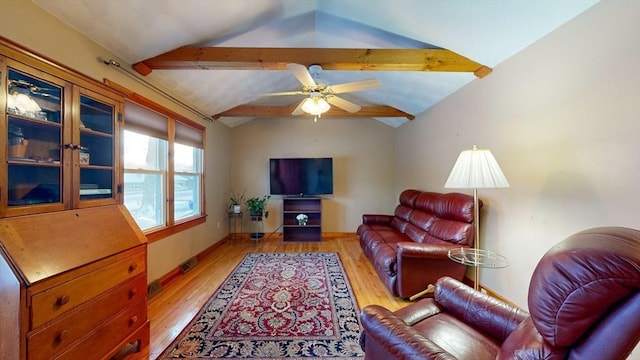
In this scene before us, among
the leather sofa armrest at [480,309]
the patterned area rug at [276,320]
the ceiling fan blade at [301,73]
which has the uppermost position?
the ceiling fan blade at [301,73]

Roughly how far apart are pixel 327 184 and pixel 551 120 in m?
Answer: 3.88

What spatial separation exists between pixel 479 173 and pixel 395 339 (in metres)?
1.50

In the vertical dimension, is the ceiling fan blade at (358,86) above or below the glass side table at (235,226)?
above

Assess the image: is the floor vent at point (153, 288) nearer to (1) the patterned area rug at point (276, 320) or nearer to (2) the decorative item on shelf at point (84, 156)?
(1) the patterned area rug at point (276, 320)

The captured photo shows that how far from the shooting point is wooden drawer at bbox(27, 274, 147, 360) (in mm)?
1283

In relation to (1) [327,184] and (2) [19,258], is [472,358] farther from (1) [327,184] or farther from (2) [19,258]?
(1) [327,184]

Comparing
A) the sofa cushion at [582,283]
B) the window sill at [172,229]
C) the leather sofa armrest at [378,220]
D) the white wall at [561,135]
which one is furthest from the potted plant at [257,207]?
the sofa cushion at [582,283]

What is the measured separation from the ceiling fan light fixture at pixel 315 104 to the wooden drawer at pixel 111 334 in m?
2.42

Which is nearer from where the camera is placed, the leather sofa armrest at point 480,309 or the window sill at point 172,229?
the leather sofa armrest at point 480,309

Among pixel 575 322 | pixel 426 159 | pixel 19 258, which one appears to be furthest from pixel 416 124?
pixel 19 258

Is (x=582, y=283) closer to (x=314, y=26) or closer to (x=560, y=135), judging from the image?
(x=560, y=135)

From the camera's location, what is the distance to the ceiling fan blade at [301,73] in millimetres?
2163

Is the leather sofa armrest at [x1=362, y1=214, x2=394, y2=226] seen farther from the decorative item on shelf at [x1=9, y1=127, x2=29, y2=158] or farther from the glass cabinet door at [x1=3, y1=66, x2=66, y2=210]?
the decorative item on shelf at [x1=9, y1=127, x2=29, y2=158]

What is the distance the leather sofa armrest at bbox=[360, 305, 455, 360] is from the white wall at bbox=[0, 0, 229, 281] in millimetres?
2655
